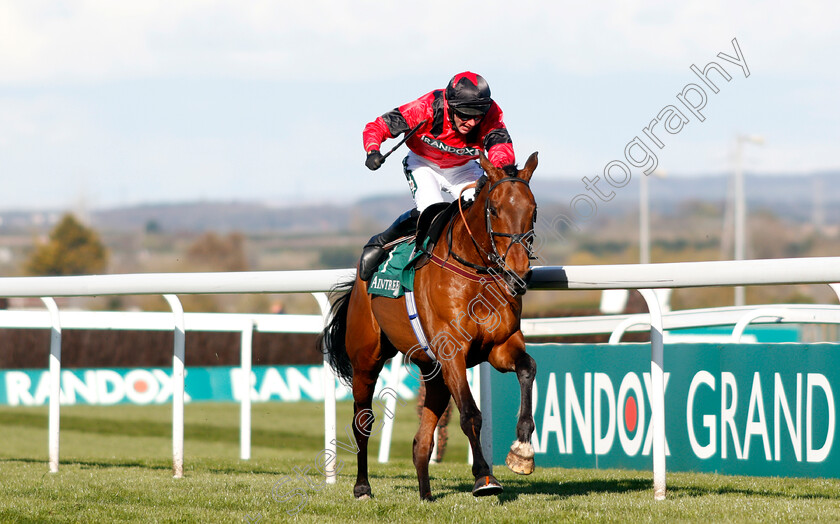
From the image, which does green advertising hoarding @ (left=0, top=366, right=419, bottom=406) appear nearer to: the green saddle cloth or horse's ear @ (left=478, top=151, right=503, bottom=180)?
the green saddle cloth

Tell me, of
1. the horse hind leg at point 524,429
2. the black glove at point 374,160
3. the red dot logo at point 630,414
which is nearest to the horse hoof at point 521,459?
the horse hind leg at point 524,429

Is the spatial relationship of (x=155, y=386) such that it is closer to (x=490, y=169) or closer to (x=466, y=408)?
(x=466, y=408)

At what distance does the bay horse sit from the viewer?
4.50 m

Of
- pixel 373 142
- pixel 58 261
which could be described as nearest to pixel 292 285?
pixel 373 142

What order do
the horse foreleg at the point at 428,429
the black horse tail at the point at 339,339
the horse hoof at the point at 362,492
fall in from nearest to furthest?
the horse foreleg at the point at 428,429
the horse hoof at the point at 362,492
the black horse tail at the point at 339,339

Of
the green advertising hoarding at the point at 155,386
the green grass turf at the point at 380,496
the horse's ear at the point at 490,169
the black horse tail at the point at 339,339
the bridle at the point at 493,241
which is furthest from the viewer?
the green advertising hoarding at the point at 155,386

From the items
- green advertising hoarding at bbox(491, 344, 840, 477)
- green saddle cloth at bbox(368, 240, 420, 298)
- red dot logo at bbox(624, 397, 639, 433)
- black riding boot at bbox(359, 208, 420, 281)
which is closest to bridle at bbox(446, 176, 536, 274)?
green saddle cloth at bbox(368, 240, 420, 298)

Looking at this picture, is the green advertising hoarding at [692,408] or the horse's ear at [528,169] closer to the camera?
the horse's ear at [528,169]

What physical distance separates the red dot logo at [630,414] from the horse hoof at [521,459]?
2.68 meters

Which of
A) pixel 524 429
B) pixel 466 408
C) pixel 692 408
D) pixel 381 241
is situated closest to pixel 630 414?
pixel 692 408

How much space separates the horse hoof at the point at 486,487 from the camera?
4406mm

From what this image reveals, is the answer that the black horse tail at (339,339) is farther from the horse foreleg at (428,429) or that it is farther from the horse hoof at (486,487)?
the horse hoof at (486,487)

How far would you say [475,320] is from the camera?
15.5ft

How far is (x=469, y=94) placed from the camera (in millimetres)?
5242
